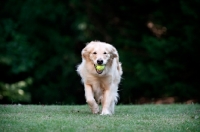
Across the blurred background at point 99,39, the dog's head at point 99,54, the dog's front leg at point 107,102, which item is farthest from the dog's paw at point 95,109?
the blurred background at point 99,39

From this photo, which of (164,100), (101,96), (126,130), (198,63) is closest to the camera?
(126,130)

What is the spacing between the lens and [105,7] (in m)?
28.0

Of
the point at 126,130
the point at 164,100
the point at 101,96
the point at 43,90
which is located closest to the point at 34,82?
the point at 43,90

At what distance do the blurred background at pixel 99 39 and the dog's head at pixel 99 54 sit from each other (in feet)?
38.1

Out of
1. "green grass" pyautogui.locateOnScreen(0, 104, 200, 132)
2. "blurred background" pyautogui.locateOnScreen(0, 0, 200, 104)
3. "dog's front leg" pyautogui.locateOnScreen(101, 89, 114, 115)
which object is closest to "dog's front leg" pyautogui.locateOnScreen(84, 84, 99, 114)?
"dog's front leg" pyautogui.locateOnScreen(101, 89, 114, 115)

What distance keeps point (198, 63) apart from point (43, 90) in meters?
8.57

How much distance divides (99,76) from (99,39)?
16.5m

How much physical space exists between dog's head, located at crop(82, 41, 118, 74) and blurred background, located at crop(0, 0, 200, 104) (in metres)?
11.6

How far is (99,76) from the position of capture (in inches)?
454

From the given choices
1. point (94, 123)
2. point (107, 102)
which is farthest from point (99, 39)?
point (94, 123)

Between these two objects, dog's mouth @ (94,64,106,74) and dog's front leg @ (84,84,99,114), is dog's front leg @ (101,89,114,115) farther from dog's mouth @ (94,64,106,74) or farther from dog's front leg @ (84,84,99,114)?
dog's mouth @ (94,64,106,74)

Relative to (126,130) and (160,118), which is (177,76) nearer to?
(160,118)

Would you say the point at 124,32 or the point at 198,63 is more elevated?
the point at 124,32

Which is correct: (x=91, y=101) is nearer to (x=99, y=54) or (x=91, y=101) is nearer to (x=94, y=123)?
(x=99, y=54)
